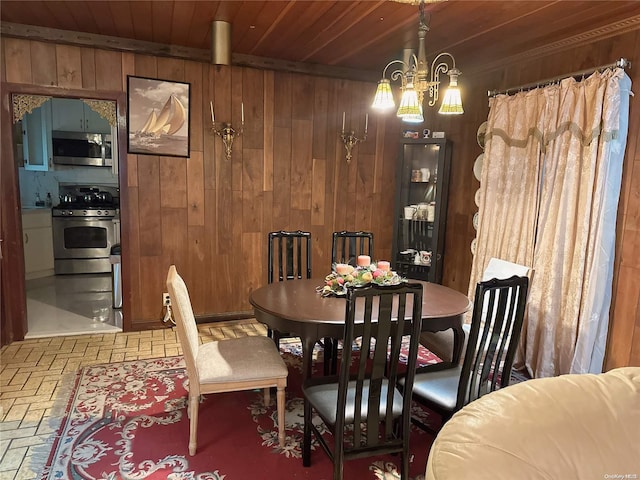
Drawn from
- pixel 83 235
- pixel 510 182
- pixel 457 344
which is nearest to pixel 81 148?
pixel 83 235

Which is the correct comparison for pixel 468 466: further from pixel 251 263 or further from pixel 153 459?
pixel 251 263

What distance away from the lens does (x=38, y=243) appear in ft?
18.4

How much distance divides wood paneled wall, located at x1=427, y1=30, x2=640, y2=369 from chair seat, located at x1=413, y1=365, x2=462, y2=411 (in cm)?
140

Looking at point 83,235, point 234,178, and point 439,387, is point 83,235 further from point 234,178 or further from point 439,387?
point 439,387

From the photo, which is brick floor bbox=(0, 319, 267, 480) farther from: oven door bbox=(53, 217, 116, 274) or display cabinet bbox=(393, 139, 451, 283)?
oven door bbox=(53, 217, 116, 274)

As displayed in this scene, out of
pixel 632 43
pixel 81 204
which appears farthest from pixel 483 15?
pixel 81 204

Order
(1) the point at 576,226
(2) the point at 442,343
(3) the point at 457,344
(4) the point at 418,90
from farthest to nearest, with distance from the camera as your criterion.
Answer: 1. (1) the point at 576,226
2. (2) the point at 442,343
3. (3) the point at 457,344
4. (4) the point at 418,90

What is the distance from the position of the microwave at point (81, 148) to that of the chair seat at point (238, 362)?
185 inches

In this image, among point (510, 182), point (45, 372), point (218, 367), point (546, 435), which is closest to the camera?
point (546, 435)

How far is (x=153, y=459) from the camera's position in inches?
83.7

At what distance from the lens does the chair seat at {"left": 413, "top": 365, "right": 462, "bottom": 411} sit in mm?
2006

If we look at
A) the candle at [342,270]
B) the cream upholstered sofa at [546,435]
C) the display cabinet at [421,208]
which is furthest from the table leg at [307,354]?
the display cabinet at [421,208]

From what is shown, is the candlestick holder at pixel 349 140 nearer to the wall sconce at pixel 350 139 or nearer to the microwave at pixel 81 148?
the wall sconce at pixel 350 139

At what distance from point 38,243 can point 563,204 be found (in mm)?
6069
